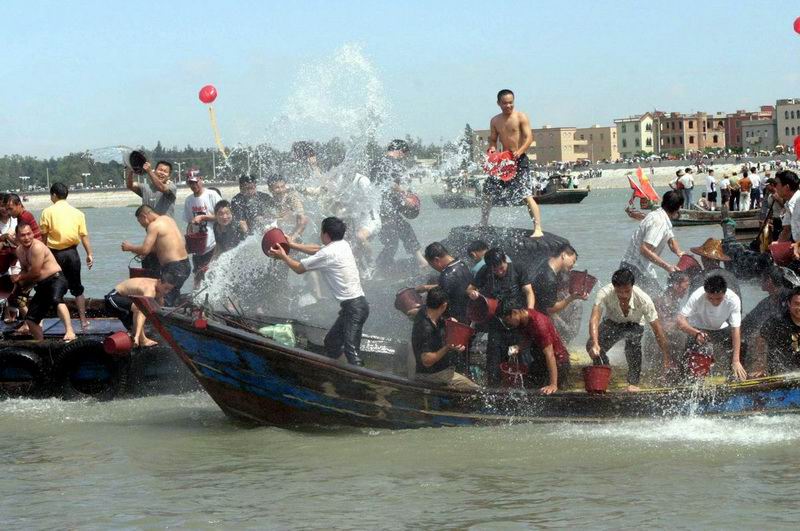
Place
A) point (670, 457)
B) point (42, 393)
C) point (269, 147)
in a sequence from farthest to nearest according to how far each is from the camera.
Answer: point (269, 147)
point (42, 393)
point (670, 457)

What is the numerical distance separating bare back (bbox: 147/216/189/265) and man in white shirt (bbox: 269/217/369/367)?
184 centimetres

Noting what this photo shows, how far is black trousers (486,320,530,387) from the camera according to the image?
9773mm

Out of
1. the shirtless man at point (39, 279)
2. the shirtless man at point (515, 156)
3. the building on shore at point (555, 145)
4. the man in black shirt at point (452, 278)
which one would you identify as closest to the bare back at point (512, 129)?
the shirtless man at point (515, 156)

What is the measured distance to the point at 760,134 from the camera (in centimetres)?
16612

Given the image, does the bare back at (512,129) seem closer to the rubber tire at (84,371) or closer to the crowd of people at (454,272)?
the crowd of people at (454,272)

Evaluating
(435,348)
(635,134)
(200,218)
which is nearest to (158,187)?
(200,218)

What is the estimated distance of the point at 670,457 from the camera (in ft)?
30.5

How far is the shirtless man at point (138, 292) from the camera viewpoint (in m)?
11.2

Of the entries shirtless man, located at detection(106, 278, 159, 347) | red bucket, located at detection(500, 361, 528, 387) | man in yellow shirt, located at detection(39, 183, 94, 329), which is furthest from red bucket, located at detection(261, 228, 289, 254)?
man in yellow shirt, located at detection(39, 183, 94, 329)

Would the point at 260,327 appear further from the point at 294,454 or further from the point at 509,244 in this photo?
the point at 509,244

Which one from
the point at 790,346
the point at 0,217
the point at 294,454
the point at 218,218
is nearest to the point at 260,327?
the point at 294,454

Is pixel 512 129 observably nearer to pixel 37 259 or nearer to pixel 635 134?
pixel 37 259

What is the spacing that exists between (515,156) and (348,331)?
3.42 m

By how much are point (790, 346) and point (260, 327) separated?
A: 4646 mm
